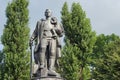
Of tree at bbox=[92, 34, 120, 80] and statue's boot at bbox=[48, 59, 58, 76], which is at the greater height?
tree at bbox=[92, 34, 120, 80]

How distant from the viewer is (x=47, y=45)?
16.9 meters

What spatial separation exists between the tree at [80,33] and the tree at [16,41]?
2.91 m

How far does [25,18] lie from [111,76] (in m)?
6.72

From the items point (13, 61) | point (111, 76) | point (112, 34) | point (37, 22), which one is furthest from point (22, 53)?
point (112, 34)

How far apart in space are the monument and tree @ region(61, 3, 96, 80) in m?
13.7

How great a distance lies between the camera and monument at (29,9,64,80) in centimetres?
1655

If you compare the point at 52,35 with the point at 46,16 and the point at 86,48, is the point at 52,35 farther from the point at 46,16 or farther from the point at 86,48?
the point at 86,48

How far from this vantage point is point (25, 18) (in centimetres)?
3089

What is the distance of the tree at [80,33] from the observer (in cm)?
3089

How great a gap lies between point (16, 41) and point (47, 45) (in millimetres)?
13530

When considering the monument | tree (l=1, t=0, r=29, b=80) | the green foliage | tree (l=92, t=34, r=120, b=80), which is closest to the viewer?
the monument

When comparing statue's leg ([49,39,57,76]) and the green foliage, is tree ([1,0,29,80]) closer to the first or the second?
the green foliage

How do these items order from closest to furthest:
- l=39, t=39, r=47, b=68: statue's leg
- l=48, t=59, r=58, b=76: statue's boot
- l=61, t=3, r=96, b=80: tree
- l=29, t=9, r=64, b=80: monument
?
l=48, t=59, r=58, b=76: statue's boot → l=29, t=9, r=64, b=80: monument → l=39, t=39, r=47, b=68: statue's leg → l=61, t=3, r=96, b=80: tree

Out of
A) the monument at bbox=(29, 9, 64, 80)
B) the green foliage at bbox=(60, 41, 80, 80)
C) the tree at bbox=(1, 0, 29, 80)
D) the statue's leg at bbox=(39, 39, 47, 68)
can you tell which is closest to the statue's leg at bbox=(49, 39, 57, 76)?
the monument at bbox=(29, 9, 64, 80)
